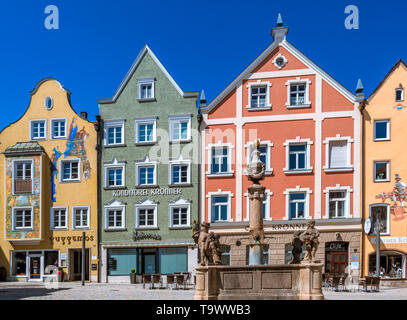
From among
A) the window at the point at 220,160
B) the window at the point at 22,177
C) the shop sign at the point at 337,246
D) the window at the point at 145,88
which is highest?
the window at the point at 145,88

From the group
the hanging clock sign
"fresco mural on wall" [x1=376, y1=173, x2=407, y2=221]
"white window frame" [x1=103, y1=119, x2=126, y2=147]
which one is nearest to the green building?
"white window frame" [x1=103, y1=119, x2=126, y2=147]

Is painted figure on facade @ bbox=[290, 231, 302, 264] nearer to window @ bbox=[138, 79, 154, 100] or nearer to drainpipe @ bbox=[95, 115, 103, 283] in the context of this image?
drainpipe @ bbox=[95, 115, 103, 283]

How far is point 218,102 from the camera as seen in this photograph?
3278 cm

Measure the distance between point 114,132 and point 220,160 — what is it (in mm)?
7552

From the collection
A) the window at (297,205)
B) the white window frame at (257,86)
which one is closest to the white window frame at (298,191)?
the window at (297,205)

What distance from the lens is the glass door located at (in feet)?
111

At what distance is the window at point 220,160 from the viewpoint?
1275 inches

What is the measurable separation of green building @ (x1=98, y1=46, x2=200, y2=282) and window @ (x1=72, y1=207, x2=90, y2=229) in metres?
1.06

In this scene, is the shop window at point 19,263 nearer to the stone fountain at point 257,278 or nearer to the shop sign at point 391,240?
the stone fountain at point 257,278

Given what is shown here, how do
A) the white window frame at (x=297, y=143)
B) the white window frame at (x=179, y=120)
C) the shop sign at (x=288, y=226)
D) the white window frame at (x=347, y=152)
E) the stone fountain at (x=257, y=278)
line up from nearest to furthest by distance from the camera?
the stone fountain at (x=257, y=278) → the shop sign at (x=288, y=226) → the white window frame at (x=347, y=152) → the white window frame at (x=297, y=143) → the white window frame at (x=179, y=120)

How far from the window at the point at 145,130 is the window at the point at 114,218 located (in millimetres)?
4909

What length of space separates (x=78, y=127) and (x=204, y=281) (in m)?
21.4
